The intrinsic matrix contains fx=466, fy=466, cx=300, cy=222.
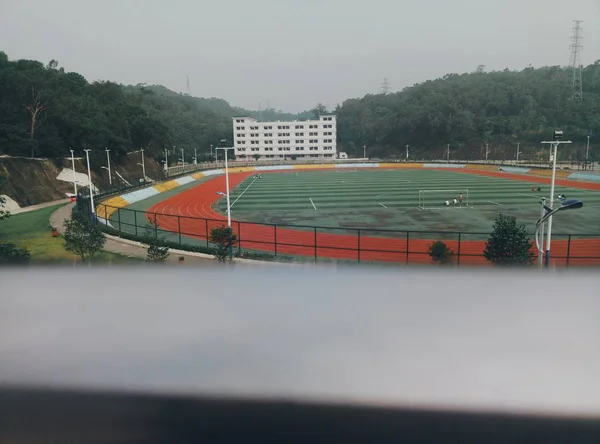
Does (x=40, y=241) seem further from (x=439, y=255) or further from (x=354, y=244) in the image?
(x=439, y=255)

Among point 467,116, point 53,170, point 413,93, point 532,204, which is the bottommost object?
point 532,204

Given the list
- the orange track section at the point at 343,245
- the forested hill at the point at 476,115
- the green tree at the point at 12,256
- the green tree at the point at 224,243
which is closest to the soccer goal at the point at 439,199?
the forested hill at the point at 476,115

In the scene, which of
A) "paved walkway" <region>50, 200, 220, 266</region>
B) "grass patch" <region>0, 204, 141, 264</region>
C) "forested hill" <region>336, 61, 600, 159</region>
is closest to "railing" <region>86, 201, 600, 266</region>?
"paved walkway" <region>50, 200, 220, 266</region>


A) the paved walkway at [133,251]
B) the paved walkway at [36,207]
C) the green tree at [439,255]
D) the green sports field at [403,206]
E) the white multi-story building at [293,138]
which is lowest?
the green sports field at [403,206]

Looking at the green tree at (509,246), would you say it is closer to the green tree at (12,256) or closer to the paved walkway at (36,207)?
the green tree at (12,256)

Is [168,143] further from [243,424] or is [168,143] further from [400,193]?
[243,424]

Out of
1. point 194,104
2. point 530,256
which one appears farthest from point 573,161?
point 194,104

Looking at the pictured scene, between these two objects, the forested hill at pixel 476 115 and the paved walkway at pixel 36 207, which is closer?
the paved walkway at pixel 36 207
